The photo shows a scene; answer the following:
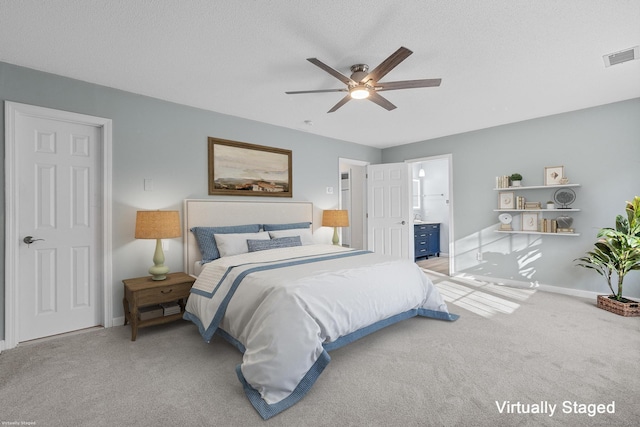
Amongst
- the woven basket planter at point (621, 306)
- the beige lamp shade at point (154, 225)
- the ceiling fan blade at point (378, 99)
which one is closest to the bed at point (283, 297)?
the beige lamp shade at point (154, 225)

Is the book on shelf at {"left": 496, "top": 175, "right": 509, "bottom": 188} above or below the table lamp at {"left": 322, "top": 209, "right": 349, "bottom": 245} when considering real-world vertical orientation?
above

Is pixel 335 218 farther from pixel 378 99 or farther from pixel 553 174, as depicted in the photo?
pixel 553 174

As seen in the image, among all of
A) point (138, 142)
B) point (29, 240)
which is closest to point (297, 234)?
point (138, 142)

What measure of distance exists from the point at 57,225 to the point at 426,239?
21.0 feet

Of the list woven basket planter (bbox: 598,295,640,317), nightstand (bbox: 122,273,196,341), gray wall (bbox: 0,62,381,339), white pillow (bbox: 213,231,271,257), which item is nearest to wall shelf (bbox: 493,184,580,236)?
woven basket planter (bbox: 598,295,640,317)

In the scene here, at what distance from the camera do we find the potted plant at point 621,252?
3.14 m

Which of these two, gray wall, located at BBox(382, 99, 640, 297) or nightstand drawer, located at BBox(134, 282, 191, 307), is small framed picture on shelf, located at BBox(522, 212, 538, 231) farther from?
nightstand drawer, located at BBox(134, 282, 191, 307)

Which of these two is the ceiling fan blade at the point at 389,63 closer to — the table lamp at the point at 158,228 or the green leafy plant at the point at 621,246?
the table lamp at the point at 158,228

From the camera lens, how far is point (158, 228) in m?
2.88

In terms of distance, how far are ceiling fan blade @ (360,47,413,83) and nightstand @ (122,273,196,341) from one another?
2.58m

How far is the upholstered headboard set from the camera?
11.6ft

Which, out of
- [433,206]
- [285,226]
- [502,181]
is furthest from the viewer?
[433,206]

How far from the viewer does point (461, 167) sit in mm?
5008

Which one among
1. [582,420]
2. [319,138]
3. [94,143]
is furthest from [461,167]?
[94,143]
